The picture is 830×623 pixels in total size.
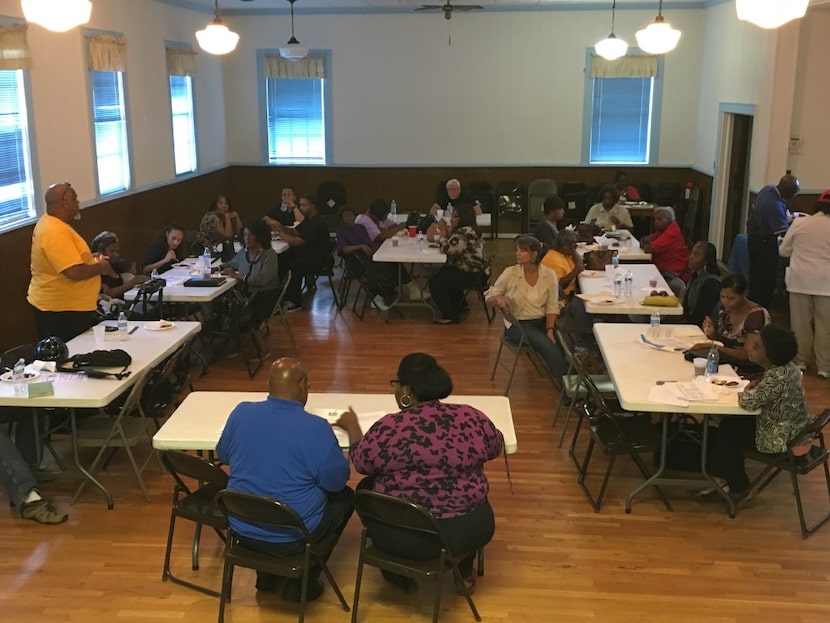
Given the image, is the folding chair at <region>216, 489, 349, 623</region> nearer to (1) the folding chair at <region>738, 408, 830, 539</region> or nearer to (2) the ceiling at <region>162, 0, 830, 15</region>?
(1) the folding chair at <region>738, 408, 830, 539</region>

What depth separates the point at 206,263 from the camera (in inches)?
305

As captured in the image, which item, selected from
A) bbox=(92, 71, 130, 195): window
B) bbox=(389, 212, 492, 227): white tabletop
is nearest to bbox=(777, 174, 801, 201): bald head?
bbox=(389, 212, 492, 227): white tabletop

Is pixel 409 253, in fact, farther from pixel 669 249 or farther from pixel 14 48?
pixel 14 48

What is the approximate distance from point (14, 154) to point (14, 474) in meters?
3.71

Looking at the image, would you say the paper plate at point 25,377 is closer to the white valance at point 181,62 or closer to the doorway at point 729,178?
the white valance at point 181,62

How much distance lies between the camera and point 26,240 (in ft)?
24.2

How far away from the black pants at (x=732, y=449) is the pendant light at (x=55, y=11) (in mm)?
4036

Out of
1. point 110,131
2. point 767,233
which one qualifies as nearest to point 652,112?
point 767,233

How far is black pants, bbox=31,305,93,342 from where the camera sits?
18.9 feet

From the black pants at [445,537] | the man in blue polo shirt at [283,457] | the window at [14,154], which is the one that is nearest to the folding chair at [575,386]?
the black pants at [445,537]

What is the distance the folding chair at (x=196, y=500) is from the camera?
368cm

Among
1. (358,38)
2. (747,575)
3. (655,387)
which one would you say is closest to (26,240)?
(655,387)

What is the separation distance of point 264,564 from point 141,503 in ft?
5.46

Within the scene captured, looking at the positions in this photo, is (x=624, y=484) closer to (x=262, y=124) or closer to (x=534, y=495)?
(x=534, y=495)
